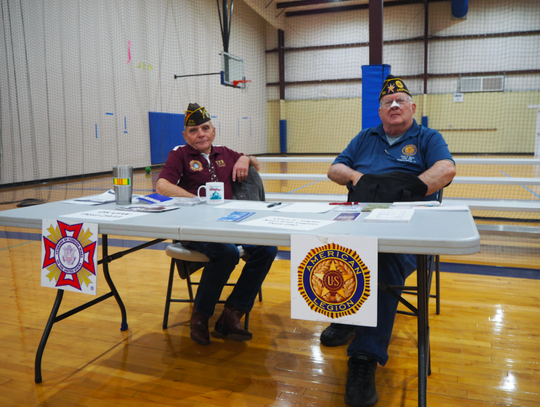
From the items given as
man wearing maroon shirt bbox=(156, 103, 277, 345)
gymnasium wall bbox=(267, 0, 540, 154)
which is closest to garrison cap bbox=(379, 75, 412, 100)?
man wearing maroon shirt bbox=(156, 103, 277, 345)

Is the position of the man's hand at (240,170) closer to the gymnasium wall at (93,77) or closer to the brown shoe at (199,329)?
the brown shoe at (199,329)

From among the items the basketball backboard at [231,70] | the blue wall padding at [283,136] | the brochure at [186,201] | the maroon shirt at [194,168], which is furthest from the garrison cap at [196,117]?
the blue wall padding at [283,136]

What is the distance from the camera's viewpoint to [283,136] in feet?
49.6

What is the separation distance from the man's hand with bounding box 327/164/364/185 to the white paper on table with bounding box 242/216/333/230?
706mm

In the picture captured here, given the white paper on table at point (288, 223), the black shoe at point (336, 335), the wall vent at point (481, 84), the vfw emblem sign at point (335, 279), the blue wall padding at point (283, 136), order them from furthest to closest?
the blue wall padding at point (283, 136) → the wall vent at point (481, 84) → the black shoe at point (336, 335) → the white paper on table at point (288, 223) → the vfw emblem sign at point (335, 279)

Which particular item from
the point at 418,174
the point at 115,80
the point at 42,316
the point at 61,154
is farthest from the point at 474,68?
the point at 42,316

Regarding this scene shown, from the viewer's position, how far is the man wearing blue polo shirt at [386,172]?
1.50 m

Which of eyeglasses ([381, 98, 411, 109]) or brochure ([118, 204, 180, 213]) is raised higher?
eyeglasses ([381, 98, 411, 109])

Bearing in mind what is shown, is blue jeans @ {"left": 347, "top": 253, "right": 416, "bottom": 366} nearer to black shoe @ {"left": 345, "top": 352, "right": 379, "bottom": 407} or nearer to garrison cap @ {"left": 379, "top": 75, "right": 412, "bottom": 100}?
black shoe @ {"left": 345, "top": 352, "right": 379, "bottom": 407}

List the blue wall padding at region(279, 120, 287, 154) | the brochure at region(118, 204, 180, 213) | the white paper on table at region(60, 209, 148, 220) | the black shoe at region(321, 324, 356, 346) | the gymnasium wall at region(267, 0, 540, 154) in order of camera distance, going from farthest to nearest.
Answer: the blue wall padding at region(279, 120, 287, 154)
the gymnasium wall at region(267, 0, 540, 154)
the black shoe at region(321, 324, 356, 346)
the brochure at region(118, 204, 180, 213)
the white paper on table at region(60, 209, 148, 220)

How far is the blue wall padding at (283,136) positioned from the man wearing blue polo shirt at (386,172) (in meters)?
12.9

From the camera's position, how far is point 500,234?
381cm

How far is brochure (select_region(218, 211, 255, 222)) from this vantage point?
55.2 inches

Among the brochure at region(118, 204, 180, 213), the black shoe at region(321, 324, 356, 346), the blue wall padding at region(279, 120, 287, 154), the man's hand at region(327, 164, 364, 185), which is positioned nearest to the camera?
the brochure at region(118, 204, 180, 213)
